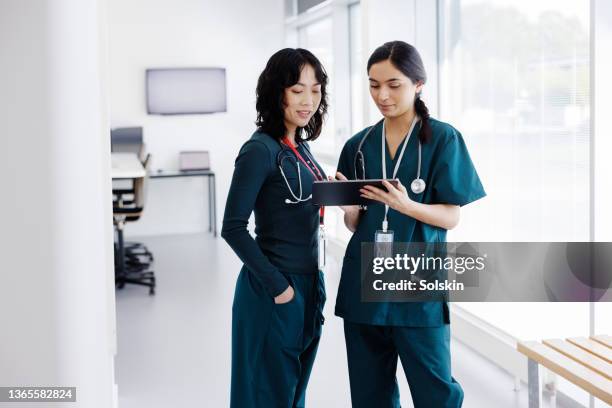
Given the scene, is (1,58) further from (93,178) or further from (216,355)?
(216,355)

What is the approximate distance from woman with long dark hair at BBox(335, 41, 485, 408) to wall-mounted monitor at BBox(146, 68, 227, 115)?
602cm

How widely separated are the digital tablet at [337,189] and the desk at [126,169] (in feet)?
11.7

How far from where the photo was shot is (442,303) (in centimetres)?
225

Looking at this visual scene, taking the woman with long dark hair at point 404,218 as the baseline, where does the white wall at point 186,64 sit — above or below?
above

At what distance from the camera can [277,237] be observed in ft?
7.23

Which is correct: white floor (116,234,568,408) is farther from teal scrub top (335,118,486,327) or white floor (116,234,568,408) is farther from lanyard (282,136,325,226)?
lanyard (282,136,325,226)

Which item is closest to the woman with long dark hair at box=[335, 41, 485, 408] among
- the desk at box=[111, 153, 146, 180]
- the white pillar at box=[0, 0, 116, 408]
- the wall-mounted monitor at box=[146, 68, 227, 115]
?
the white pillar at box=[0, 0, 116, 408]

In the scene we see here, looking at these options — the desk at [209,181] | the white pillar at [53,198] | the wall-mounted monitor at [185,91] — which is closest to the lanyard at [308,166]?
the white pillar at [53,198]

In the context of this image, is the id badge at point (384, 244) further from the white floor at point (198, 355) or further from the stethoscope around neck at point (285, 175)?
the white floor at point (198, 355)

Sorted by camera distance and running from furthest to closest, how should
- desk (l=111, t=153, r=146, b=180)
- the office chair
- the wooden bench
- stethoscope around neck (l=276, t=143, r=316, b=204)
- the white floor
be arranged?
the office chair
desk (l=111, t=153, r=146, b=180)
the white floor
stethoscope around neck (l=276, t=143, r=316, b=204)
the wooden bench

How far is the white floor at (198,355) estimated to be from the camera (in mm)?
3455

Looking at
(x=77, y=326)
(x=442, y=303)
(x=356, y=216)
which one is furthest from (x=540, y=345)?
(x=77, y=326)

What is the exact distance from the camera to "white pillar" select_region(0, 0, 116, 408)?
228 centimetres

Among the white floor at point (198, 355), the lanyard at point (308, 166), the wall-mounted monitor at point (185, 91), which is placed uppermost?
the wall-mounted monitor at point (185, 91)
